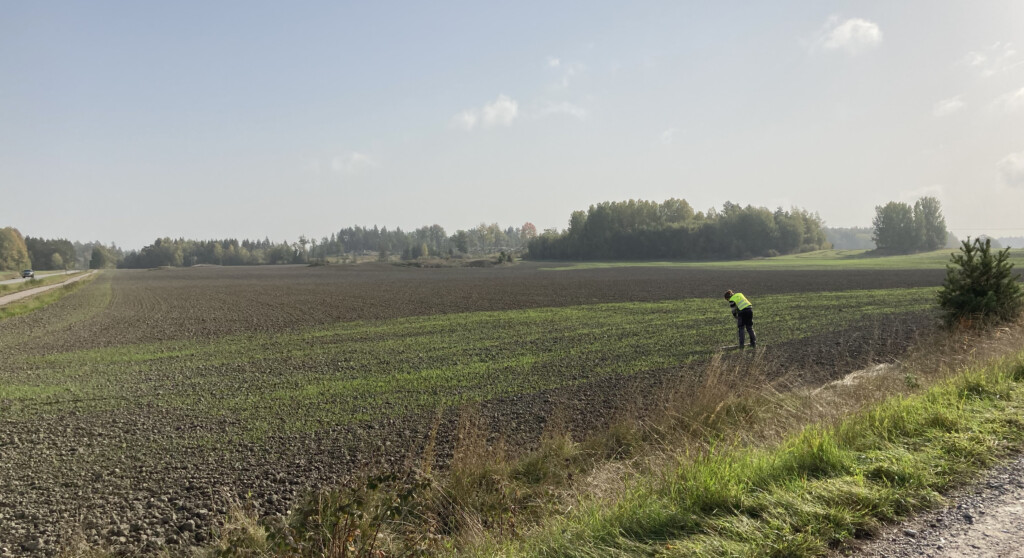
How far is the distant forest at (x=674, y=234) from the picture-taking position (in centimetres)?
11794

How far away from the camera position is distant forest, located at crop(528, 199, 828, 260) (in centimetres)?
11794

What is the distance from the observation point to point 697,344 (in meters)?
17.6

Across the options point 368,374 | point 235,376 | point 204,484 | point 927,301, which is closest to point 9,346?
point 235,376

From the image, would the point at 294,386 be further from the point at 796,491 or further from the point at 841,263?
the point at 841,263

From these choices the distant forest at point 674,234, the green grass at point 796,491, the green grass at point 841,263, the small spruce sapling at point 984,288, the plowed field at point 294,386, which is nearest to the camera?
the green grass at point 796,491

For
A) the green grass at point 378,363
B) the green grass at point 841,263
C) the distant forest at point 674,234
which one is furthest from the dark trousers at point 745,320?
the distant forest at point 674,234

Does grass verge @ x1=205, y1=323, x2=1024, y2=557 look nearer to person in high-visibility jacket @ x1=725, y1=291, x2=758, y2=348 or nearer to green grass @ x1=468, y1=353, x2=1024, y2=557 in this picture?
green grass @ x1=468, y1=353, x2=1024, y2=557

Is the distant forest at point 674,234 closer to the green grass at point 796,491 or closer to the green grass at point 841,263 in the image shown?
the green grass at point 841,263

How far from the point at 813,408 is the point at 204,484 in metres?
9.01

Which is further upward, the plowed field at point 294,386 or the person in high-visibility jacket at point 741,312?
the person in high-visibility jacket at point 741,312

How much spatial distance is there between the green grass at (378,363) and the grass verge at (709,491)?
467cm

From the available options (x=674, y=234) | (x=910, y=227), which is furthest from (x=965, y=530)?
(x=910, y=227)

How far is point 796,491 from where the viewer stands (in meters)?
4.31

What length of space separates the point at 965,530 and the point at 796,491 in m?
1.04
